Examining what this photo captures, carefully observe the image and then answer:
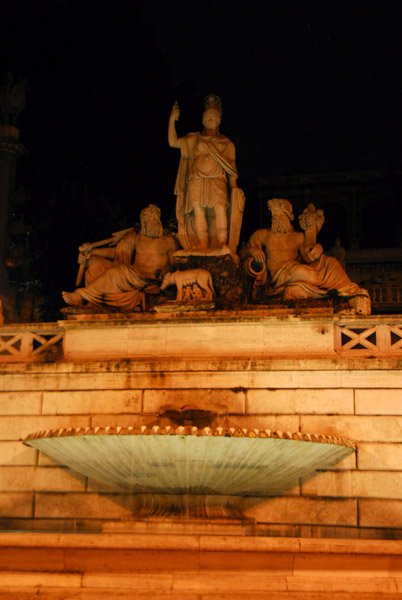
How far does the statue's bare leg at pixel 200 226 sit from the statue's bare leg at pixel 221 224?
286 mm

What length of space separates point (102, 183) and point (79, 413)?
72.7 ft

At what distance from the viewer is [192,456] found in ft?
34.2

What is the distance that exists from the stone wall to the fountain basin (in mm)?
540

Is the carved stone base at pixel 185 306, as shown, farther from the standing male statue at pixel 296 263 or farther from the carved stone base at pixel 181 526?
the carved stone base at pixel 181 526

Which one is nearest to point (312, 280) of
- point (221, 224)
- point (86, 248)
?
point (221, 224)

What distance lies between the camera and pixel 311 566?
922 cm

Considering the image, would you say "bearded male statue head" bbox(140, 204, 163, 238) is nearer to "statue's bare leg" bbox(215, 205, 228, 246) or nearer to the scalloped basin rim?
"statue's bare leg" bbox(215, 205, 228, 246)

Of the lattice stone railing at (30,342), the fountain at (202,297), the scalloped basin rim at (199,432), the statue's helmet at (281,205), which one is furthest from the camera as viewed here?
the statue's helmet at (281,205)

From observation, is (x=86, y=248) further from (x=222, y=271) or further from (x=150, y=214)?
(x=222, y=271)

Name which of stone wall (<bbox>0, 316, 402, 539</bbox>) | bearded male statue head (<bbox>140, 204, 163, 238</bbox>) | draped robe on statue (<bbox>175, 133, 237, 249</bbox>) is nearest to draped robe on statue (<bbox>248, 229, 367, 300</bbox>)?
stone wall (<bbox>0, 316, 402, 539</bbox>)

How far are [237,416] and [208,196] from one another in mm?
4748

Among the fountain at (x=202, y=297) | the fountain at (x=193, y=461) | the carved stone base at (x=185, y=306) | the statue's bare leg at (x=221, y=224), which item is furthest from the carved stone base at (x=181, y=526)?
the statue's bare leg at (x=221, y=224)

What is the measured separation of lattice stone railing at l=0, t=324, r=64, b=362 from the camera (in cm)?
1420

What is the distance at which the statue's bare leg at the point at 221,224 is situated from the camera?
1500cm
